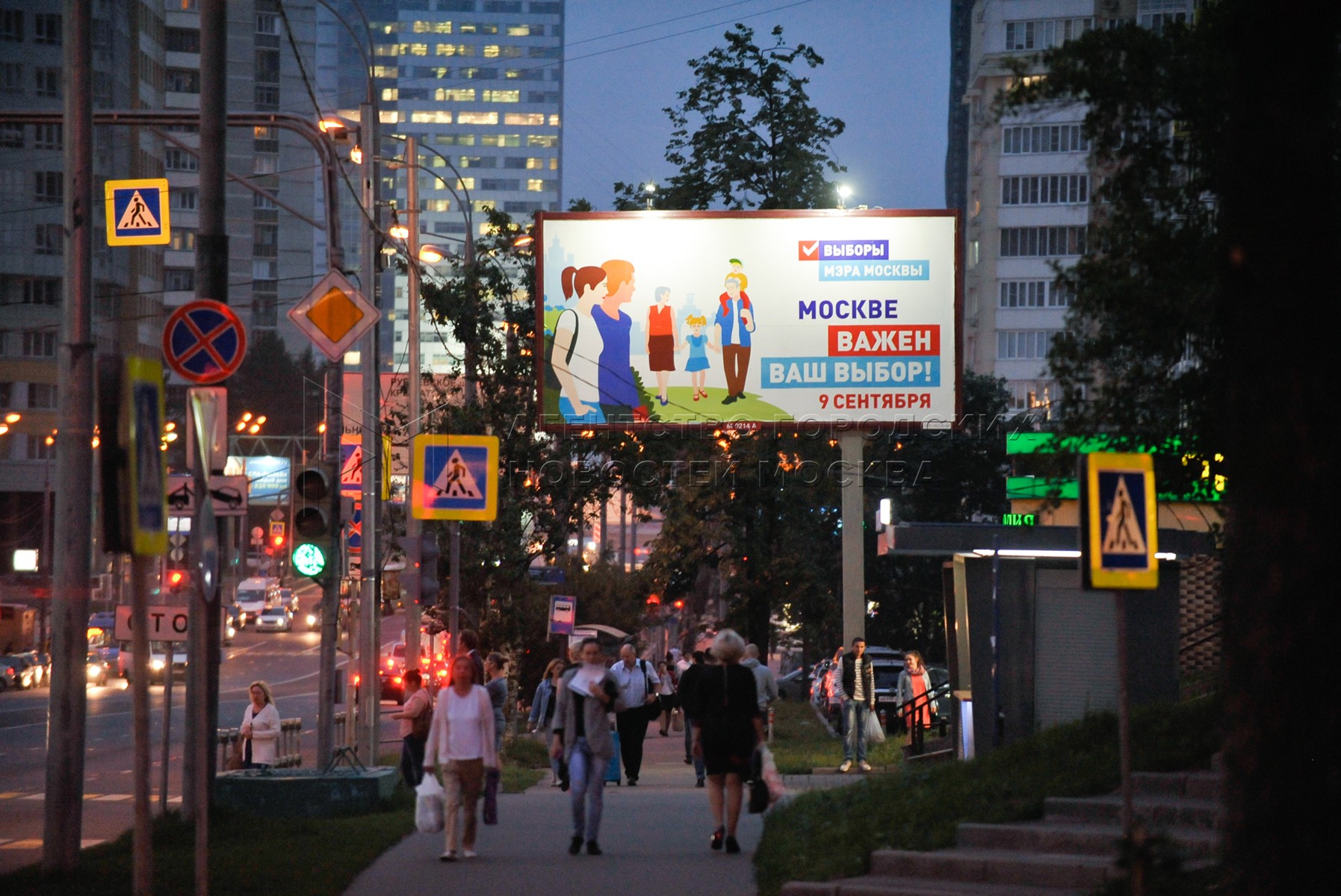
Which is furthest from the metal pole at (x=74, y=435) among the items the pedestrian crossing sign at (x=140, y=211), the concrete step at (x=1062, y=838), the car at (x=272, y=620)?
the car at (x=272, y=620)

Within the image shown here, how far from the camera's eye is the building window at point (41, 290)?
7619cm

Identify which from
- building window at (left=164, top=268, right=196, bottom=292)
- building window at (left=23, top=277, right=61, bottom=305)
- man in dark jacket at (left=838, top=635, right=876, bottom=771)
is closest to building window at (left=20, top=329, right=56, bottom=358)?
building window at (left=23, top=277, right=61, bottom=305)

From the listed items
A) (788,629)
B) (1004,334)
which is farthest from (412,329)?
(1004,334)

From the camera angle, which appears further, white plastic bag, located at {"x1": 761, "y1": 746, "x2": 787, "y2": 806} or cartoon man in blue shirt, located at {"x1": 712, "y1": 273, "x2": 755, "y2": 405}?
cartoon man in blue shirt, located at {"x1": 712, "y1": 273, "x2": 755, "y2": 405}

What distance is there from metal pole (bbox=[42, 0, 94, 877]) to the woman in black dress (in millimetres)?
4377

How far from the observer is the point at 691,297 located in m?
28.4

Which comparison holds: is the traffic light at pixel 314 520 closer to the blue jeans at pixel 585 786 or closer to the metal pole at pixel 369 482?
the blue jeans at pixel 585 786

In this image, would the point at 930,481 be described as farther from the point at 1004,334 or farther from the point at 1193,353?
the point at 1193,353

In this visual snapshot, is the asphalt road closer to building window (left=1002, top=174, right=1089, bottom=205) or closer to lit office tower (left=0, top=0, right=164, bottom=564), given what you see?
lit office tower (left=0, top=0, right=164, bottom=564)

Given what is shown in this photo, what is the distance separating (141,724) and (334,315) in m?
8.77

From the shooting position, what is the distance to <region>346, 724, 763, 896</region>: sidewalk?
1055 centimetres

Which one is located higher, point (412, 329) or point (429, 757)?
point (412, 329)

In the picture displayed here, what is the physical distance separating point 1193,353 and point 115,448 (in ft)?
28.9

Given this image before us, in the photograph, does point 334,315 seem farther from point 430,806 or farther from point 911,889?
point 911,889
